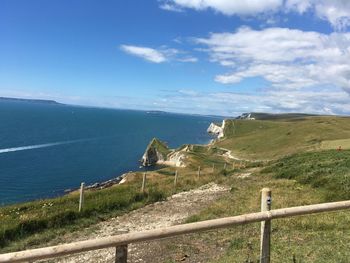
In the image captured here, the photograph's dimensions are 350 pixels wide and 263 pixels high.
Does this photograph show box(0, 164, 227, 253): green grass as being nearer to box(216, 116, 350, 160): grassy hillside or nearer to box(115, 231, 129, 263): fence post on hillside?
box(115, 231, 129, 263): fence post on hillside

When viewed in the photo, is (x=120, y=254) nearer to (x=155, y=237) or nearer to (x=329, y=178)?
(x=155, y=237)

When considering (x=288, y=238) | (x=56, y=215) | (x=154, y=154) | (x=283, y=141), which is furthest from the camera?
(x=154, y=154)

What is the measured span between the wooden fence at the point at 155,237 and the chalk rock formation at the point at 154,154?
114 metres

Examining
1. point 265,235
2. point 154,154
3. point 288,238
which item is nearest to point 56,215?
point 288,238

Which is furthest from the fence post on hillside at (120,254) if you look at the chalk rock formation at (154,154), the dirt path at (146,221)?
the chalk rock formation at (154,154)

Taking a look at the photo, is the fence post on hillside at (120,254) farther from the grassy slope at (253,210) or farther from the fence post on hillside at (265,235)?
the grassy slope at (253,210)

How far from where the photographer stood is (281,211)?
751cm

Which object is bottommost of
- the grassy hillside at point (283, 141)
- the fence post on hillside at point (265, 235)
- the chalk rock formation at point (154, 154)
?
the chalk rock formation at point (154, 154)

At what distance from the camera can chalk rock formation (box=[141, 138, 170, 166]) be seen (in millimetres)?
123875

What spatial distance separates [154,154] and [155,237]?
121 metres

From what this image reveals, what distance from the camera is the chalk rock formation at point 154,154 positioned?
406 feet

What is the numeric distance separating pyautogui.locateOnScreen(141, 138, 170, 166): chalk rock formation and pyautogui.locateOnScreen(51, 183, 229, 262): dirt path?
92.0m

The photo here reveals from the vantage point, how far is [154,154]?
415 feet

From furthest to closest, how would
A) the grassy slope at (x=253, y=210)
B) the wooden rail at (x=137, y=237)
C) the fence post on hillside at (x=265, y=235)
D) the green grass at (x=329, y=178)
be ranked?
the green grass at (x=329, y=178)
the grassy slope at (x=253, y=210)
the fence post on hillside at (x=265, y=235)
the wooden rail at (x=137, y=237)
